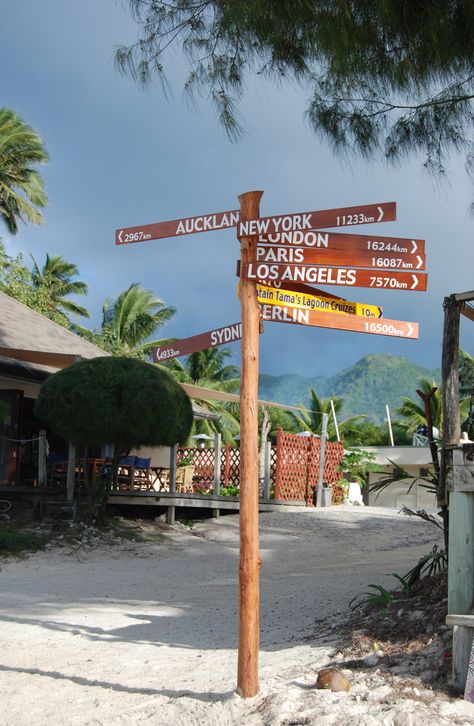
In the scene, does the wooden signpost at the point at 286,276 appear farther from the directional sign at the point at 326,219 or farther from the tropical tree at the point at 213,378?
the tropical tree at the point at 213,378

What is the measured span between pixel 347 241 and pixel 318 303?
0.48m

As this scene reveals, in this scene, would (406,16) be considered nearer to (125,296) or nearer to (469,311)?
(469,311)

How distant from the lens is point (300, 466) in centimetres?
2080

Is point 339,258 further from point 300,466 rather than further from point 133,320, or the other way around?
point 133,320

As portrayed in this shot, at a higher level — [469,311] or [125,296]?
[125,296]

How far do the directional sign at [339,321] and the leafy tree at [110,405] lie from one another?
8.72 m

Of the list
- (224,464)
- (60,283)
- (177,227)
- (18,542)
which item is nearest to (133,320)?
(60,283)

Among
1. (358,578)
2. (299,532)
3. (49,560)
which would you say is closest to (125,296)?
(299,532)

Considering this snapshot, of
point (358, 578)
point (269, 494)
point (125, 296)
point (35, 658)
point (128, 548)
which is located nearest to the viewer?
point (35, 658)

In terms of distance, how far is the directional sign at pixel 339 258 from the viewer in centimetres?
498

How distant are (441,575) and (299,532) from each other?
33.2 ft

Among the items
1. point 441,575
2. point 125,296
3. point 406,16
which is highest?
point 125,296

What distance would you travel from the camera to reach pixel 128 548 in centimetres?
1377

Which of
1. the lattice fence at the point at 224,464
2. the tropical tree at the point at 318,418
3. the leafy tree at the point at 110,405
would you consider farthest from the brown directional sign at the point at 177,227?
the tropical tree at the point at 318,418
